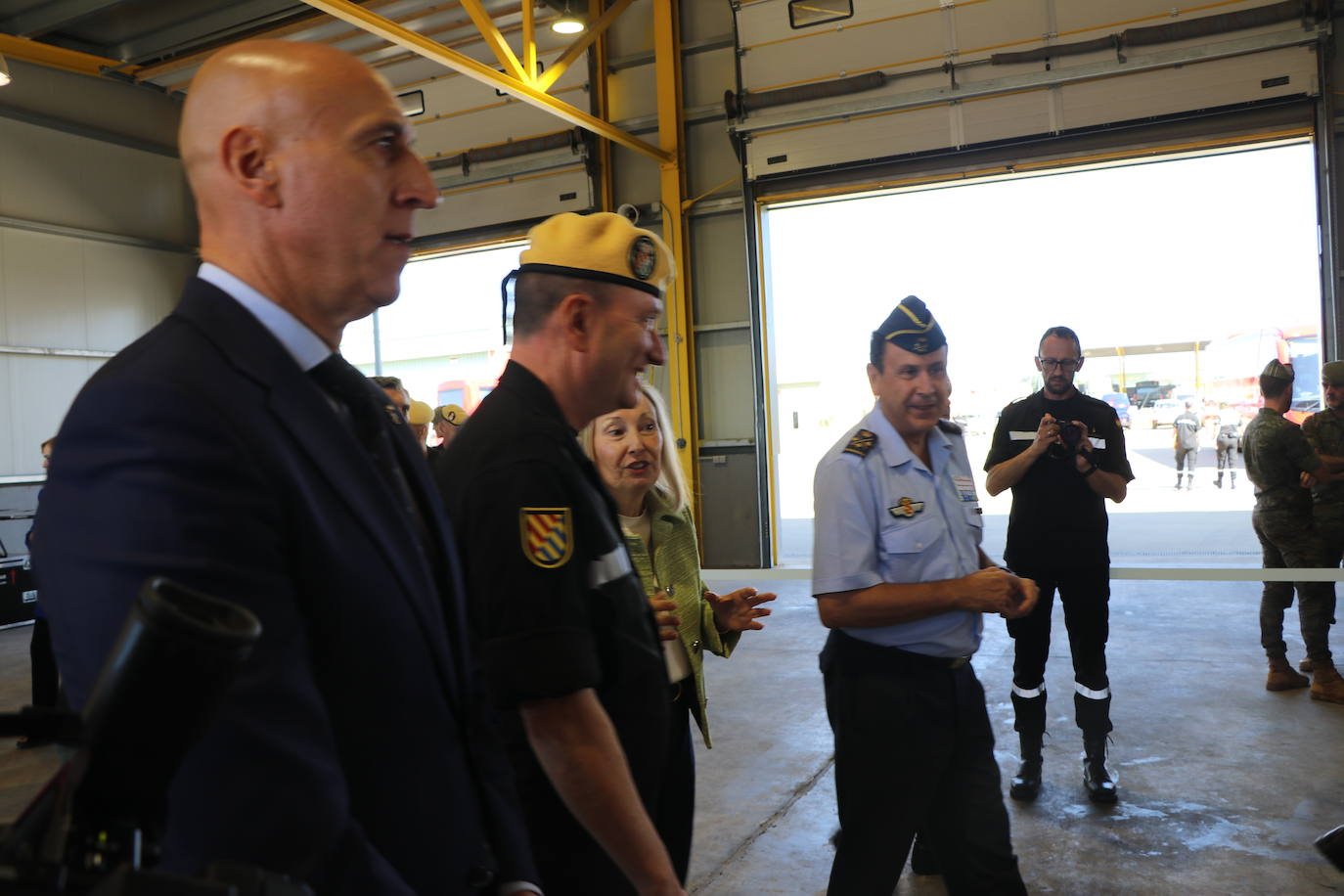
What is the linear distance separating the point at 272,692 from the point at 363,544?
0.17m

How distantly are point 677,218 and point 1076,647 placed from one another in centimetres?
731

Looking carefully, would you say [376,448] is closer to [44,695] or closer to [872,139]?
[44,695]

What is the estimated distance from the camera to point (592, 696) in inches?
49.4

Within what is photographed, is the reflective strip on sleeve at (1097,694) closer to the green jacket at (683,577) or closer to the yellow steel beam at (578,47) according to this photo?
the green jacket at (683,577)

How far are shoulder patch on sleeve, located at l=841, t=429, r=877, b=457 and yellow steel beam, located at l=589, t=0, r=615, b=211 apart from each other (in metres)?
8.73

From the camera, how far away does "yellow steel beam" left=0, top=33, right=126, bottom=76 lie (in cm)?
1065

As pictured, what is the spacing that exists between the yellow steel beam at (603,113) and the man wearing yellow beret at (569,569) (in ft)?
31.5

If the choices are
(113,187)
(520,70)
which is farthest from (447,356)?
(520,70)

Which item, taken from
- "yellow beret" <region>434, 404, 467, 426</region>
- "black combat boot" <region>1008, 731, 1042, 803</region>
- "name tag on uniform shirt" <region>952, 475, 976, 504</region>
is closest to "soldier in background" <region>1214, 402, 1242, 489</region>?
"black combat boot" <region>1008, 731, 1042, 803</region>

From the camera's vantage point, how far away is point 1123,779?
13.9 feet

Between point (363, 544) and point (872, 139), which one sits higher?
point (872, 139)

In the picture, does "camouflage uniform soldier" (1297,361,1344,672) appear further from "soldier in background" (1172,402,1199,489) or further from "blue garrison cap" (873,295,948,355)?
"soldier in background" (1172,402,1199,489)

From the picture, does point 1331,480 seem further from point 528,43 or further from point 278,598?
point 528,43

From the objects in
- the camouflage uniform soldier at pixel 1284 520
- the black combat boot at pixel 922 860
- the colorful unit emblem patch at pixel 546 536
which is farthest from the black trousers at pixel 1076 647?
the colorful unit emblem patch at pixel 546 536
